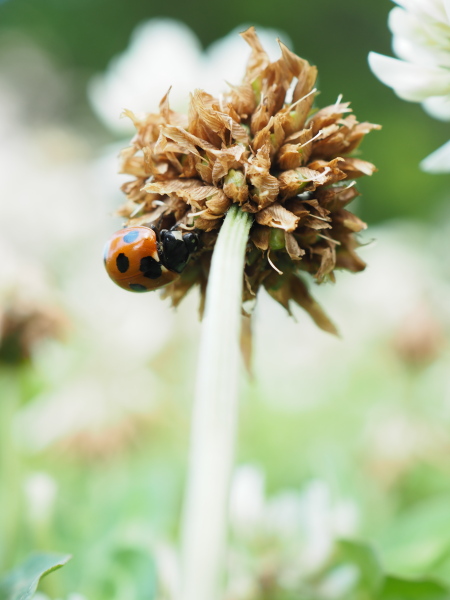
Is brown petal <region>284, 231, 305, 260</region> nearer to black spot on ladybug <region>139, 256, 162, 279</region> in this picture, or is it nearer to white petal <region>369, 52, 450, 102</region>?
black spot on ladybug <region>139, 256, 162, 279</region>

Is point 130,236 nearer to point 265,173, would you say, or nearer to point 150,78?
point 265,173

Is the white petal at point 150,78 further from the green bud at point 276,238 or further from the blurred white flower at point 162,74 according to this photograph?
the green bud at point 276,238

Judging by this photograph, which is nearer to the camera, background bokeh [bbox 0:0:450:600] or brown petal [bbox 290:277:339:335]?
brown petal [bbox 290:277:339:335]

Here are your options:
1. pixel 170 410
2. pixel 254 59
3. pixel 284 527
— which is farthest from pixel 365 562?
pixel 170 410

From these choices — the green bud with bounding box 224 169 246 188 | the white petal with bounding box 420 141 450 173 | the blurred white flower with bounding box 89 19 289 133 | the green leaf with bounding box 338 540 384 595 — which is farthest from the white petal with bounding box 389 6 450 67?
the blurred white flower with bounding box 89 19 289 133

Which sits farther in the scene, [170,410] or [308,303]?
[170,410]

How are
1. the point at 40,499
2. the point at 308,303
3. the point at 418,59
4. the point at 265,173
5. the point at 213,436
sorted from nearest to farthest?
the point at 213,436 < the point at 265,173 < the point at 308,303 < the point at 418,59 < the point at 40,499
